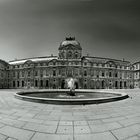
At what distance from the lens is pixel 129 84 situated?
70.8m

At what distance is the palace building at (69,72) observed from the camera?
59.1 metres

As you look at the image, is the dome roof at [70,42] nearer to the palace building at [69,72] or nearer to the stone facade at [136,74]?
the palace building at [69,72]

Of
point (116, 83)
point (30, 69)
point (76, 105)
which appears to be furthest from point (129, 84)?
point (76, 105)

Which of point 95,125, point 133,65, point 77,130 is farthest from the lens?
point 133,65

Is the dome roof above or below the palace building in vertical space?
above

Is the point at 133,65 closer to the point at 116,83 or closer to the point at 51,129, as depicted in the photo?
the point at 116,83

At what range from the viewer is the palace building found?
59.1 metres

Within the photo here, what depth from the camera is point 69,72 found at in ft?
192

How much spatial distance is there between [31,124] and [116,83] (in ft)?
226

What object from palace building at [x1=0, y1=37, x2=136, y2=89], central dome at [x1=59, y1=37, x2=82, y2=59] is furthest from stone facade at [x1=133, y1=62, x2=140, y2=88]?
central dome at [x1=59, y1=37, x2=82, y2=59]

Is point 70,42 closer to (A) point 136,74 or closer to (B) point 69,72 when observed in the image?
(B) point 69,72

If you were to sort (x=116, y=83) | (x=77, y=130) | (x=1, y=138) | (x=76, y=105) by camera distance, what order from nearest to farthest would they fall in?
(x=1, y=138) < (x=77, y=130) < (x=76, y=105) < (x=116, y=83)

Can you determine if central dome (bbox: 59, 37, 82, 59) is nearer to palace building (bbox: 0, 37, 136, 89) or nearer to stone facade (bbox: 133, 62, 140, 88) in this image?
palace building (bbox: 0, 37, 136, 89)

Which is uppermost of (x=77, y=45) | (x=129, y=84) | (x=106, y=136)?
(x=77, y=45)
